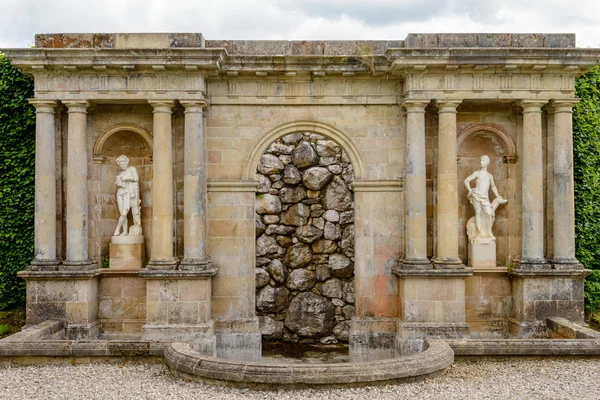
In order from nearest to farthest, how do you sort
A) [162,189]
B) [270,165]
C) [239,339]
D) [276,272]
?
[162,189]
[239,339]
[276,272]
[270,165]

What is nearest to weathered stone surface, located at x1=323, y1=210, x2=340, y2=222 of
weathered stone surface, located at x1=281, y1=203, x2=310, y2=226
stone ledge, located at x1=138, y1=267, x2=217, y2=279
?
weathered stone surface, located at x1=281, y1=203, x2=310, y2=226

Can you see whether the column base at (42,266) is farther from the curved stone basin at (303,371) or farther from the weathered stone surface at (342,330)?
the weathered stone surface at (342,330)

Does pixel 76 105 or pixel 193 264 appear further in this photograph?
pixel 76 105

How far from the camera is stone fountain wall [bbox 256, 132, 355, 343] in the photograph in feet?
47.1

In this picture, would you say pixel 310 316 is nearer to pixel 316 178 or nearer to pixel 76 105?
pixel 316 178

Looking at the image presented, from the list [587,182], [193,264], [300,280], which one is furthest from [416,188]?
[300,280]

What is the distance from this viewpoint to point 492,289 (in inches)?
420

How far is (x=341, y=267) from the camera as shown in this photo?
14438 mm

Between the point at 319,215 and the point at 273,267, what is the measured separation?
186 cm

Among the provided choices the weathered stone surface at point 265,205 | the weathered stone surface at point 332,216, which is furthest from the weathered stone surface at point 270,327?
the weathered stone surface at point 332,216

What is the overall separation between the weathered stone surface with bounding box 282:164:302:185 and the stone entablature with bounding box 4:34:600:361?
405cm

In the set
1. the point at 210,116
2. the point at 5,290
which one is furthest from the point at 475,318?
the point at 5,290

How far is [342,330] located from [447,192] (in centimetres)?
574

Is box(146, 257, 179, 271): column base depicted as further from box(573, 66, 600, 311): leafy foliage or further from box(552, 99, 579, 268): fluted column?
box(573, 66, 600, 311): leafy foliage
